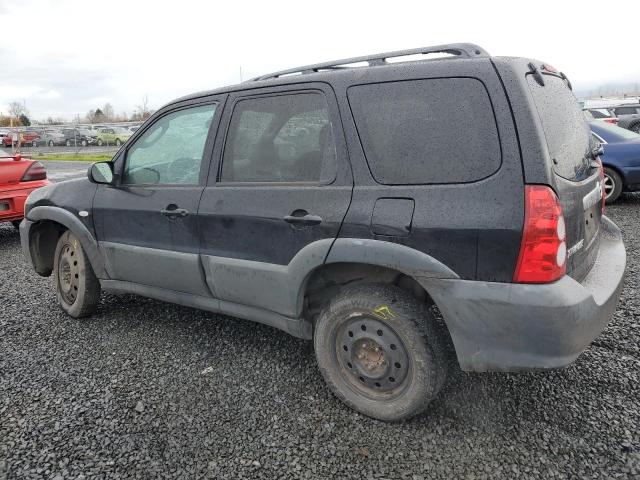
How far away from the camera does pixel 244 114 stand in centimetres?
299

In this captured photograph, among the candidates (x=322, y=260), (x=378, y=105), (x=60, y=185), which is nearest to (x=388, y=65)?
(x=378, y=105)

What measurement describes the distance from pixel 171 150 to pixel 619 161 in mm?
6991

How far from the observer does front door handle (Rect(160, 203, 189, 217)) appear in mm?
3100

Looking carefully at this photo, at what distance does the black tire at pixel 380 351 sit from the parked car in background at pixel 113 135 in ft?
118

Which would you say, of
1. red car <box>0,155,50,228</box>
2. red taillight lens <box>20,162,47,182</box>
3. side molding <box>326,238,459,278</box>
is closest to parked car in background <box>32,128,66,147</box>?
red taillight lens <box>20,162,47,182</box>

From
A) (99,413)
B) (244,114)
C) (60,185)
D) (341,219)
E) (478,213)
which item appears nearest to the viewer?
(478,213)

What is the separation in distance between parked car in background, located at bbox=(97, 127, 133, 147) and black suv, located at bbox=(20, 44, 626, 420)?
35.0 m

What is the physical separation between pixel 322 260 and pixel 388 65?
1.06 meters

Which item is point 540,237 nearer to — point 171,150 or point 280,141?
point 280,141

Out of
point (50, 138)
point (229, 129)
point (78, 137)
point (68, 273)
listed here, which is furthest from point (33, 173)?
point (50, 138)

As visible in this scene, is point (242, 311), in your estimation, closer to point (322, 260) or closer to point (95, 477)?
point (322, 260)

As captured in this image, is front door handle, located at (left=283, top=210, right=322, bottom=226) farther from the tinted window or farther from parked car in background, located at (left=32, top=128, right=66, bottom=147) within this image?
parked car in background, located at (left=32, top=128, right=66, bottom=147)

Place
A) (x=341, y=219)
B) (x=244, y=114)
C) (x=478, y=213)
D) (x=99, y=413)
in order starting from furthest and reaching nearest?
(x=244, y=114) < (x=99, y=413) < (x=341, y=219) < (x=478, y=213)

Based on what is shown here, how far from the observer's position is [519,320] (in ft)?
6.89
